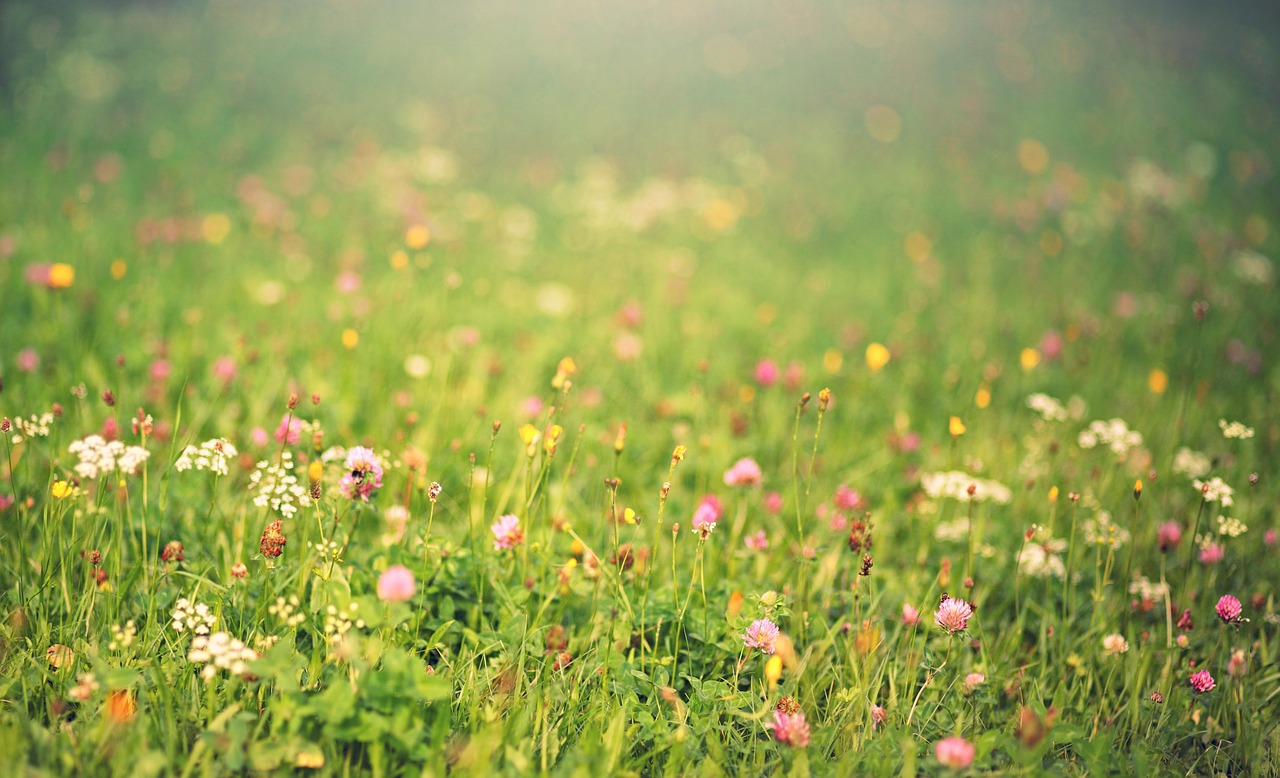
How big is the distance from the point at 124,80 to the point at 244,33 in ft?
8.62

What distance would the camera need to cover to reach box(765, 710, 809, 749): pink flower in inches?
59.2

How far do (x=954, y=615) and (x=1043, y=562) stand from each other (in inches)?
28.9

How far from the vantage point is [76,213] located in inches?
166

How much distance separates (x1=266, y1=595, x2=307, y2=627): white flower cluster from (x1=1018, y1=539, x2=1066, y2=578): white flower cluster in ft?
6.12

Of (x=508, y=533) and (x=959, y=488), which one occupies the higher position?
(x=508, y=533)

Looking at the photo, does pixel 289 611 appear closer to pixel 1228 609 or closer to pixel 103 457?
pixel 103 457

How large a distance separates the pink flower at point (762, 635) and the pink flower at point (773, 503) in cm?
87

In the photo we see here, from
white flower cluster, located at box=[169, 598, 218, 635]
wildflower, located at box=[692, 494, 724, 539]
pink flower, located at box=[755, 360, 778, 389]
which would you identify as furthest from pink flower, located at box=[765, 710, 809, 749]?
pink flower, located at box=[755, 360, 778, 389]

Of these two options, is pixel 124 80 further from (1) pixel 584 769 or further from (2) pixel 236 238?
(1) pixel 584 769

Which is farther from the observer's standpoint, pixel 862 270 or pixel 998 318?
pixel 862 270

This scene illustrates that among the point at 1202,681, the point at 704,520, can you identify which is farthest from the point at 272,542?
the point at 1202,681

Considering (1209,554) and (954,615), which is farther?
(1209,554)

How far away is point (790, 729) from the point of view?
1.51m

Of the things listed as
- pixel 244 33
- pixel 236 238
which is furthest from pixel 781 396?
pixel 244 33
